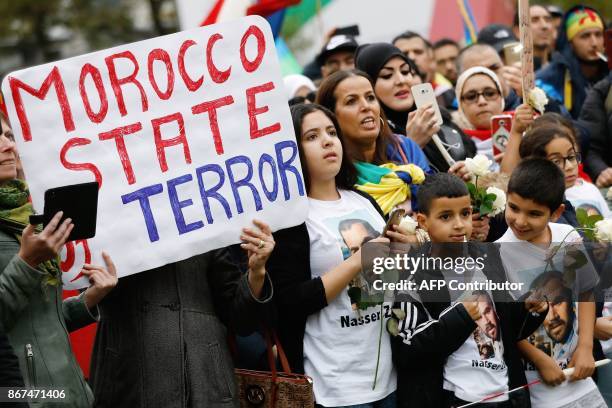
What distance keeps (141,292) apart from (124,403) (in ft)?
1.35

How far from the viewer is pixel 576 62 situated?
8.10 metres

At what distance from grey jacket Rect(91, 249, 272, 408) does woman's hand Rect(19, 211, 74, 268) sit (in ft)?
1.90

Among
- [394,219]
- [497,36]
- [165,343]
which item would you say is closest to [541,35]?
[497,36]

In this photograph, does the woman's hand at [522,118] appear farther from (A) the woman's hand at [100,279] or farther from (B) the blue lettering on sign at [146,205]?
(A) the woman's hand at [100,279]

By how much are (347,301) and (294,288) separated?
216 mm

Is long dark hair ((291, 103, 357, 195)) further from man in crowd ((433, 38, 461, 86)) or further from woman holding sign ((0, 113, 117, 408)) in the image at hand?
man in crowd ((433, 38, 461, 86))

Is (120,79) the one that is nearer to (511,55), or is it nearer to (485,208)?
(485,208)

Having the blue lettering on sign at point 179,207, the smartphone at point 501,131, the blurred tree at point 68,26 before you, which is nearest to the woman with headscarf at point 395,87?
the smartphone at point 501,131

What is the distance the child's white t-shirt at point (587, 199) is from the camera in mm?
5547

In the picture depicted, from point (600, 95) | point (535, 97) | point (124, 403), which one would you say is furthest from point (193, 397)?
point (600, 95)

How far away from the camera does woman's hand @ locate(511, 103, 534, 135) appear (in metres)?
5.44

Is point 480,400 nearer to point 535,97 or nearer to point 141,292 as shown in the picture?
point 141,292

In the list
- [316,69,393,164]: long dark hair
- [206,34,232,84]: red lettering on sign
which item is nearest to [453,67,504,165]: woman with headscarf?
[316,69,393,164]: long dark hair

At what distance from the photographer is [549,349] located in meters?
4.73
